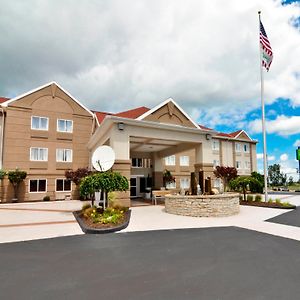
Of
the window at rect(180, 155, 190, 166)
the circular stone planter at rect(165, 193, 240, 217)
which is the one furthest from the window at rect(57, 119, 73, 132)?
the circular stone planter at rect(165, 193, 240, 217)

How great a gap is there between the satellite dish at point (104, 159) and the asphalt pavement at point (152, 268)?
555cm

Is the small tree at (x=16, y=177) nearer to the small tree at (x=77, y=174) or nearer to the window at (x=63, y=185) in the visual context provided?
the window at (x=63, y=185)

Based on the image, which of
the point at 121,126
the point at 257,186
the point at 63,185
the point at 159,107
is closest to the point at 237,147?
Answer: the point at 257,186

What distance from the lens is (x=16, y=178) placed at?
73.9ft

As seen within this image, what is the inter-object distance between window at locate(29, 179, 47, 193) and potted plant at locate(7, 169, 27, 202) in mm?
1207

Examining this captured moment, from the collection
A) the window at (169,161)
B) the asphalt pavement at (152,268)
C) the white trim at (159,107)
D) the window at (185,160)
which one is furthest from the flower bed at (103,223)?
the window at (185,160)

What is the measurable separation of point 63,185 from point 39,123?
23.4 feet

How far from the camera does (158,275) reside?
4.78 metres

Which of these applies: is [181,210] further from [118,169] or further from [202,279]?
[202,279]

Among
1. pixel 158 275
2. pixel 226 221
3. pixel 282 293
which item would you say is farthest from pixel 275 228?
pixel 158 275

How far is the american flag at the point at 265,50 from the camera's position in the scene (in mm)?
16672

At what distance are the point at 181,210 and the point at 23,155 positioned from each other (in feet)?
61.3

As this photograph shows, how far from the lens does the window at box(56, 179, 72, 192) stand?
25.5 metres

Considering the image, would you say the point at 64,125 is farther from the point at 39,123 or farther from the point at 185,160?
the point at 185,160
